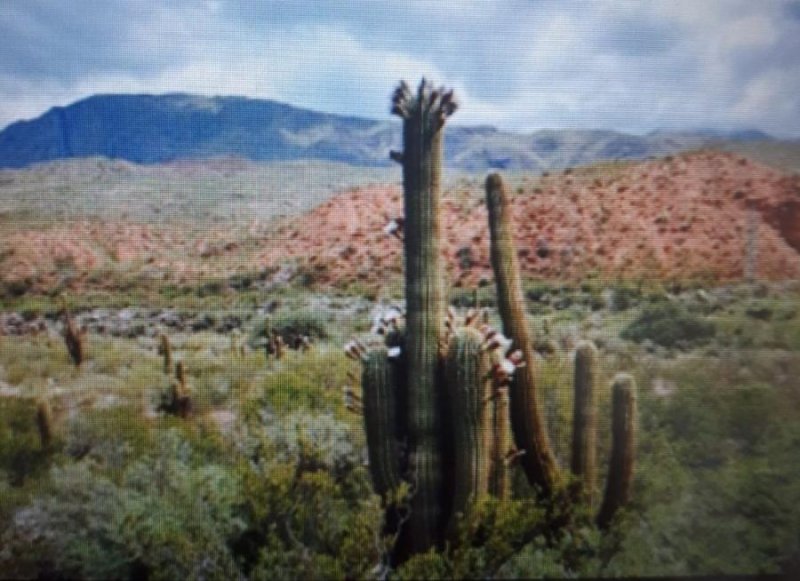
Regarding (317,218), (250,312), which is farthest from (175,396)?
(317,218)

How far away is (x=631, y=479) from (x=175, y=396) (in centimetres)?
178

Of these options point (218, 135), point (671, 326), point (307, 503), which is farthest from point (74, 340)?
point (671, 326)

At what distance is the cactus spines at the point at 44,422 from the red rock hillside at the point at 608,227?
0.98 metres

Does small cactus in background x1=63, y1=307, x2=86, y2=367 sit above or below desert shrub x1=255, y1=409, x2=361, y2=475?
above

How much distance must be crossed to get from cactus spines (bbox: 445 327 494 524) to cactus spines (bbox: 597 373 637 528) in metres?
0.50

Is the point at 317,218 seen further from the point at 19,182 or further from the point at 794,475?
the point at 794,475

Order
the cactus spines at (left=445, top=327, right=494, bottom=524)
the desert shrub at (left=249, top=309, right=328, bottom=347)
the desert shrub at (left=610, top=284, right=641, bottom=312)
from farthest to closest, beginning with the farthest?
the desert shrub at (left=610, top=284, right=641, bottom=312)
the desert shrub at (left=249, top=309, right=328, bottom=347)
the cactus spines at (left=445, top=327, right=494, bottom=524)

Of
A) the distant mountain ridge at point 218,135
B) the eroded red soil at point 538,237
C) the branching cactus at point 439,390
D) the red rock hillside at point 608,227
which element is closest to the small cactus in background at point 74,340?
the eroded red soil at point 538,237

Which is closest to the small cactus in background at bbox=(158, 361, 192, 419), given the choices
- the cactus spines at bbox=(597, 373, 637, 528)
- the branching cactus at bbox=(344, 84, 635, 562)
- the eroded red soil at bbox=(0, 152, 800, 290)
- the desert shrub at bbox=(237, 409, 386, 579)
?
the desert shrub at bbox=(237, 409, 386, 579)

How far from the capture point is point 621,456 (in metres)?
3.87

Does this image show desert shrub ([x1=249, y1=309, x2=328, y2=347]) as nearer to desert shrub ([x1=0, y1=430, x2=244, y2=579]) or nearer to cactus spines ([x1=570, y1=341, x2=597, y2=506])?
desert shrub ([x1=0, y1=430, x2=244, y2=579])

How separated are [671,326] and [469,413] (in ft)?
2.96

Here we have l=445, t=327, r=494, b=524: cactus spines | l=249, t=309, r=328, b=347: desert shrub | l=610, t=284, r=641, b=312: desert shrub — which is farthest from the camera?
l=610, t=284, r=641, b=312: desert shrub

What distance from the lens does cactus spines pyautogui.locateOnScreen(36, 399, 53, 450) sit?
373 cm
